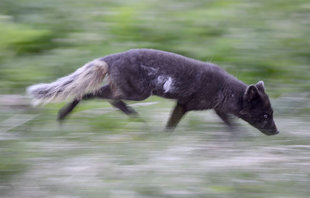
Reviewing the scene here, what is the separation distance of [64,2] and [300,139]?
495cm

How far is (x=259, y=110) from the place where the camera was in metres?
6.14

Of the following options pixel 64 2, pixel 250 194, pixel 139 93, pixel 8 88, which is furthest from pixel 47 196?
pixel 64 2

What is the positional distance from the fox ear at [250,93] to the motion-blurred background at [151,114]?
1.39 ft

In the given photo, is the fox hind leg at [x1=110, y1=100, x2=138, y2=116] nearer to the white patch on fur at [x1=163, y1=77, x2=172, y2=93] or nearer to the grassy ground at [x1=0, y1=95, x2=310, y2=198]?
the grassy ground at [x1=0, y1=95, x2=310, y2=198]

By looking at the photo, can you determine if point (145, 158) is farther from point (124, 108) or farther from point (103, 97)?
point (124, 108)

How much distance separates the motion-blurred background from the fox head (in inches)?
7.1

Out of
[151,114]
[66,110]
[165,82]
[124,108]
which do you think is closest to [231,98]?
[165,82]

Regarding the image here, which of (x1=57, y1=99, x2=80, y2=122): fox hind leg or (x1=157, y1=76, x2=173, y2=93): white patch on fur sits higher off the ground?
(x1=157, y1=76, x2=173, y2=93): white patch on fur

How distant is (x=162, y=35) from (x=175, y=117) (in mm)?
2410

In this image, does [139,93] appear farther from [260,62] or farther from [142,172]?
[260,62]

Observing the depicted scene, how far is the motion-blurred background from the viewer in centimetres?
438

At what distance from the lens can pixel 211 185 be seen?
4.29 metres

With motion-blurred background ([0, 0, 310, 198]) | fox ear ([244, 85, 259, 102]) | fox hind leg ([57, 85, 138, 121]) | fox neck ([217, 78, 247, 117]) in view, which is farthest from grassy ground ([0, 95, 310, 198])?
fox ear ([244, 85, 259, 102])

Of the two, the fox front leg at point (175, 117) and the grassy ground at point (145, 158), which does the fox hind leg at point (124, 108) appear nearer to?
the grassy ground at point (145, 158)
